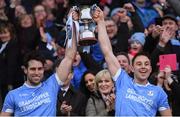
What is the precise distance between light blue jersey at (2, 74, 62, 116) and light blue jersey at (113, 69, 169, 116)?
821 mm

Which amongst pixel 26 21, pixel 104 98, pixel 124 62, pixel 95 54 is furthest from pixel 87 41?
pixel 26 21

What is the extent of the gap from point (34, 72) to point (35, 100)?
409 mm

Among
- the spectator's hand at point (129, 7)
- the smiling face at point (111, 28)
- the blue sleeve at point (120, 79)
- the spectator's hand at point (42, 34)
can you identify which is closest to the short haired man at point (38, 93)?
the blue sleeve at point (120, 79)

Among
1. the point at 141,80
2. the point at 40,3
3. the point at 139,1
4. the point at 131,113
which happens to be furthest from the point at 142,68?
the point at 40,3

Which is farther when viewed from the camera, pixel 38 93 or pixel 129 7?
pixel 129 7

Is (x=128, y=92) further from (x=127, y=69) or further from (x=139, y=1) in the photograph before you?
(x=139, y=1)

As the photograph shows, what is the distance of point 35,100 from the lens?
9156 mm

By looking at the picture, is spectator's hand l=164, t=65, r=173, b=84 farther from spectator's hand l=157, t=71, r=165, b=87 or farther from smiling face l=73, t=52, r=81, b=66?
smiling face l=73, t=52, r=81, b=66

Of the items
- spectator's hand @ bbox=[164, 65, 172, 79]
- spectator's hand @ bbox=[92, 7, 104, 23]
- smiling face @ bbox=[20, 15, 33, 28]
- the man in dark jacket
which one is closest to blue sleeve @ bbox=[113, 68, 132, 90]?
spectator's hand @ bbox=[92, 7, 104, 23]

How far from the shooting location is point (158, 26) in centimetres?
1157

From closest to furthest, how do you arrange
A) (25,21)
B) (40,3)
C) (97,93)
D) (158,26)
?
1. (97,93)
2. (158,26)
3. (25,21)
4. (40,3)

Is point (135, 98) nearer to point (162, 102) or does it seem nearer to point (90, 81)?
point (162, 102)

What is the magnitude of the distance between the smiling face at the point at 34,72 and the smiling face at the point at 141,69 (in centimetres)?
127

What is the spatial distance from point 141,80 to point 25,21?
193 inches
